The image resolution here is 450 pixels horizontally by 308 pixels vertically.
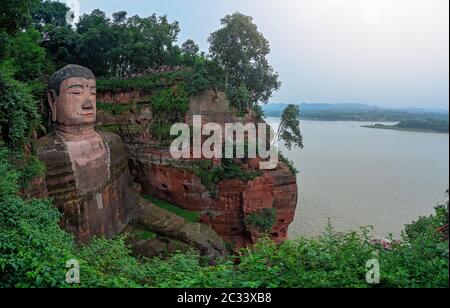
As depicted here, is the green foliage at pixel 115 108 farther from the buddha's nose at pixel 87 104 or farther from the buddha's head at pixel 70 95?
the buddha's head at pixel 70 95

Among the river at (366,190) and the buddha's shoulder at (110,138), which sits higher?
the buddha's shoulder at (110,138)

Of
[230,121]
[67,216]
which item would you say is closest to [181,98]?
[230,121]

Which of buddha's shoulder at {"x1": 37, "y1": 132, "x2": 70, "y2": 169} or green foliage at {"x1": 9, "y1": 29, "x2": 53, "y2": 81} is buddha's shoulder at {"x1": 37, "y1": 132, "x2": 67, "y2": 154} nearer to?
buddha's shoulder at {"x1": 37, "y1": 132, "x2": 70, "y2": 169}

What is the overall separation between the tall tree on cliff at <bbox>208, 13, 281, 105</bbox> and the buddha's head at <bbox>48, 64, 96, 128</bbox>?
5.79 metres

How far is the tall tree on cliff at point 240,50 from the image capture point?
14891mm

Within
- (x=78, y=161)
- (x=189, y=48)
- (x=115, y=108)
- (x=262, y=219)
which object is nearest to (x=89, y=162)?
(x=78, y=161)

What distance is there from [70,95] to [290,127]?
9676 mm

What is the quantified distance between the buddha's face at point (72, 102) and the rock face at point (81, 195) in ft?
2.19

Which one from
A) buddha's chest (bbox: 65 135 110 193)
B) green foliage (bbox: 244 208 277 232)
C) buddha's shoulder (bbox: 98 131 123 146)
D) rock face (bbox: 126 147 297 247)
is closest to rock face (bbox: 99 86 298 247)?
rock face (bbox: 126 147 297 247)

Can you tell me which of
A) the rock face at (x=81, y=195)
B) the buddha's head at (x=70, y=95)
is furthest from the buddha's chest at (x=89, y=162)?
the buddha's head at (x=70, y=95)

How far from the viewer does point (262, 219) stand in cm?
1316

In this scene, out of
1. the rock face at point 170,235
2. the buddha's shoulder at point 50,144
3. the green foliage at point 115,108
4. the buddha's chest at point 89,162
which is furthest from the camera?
the green foliage at point 115,108

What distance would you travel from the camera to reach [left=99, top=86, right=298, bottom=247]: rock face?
1338 centimetres
